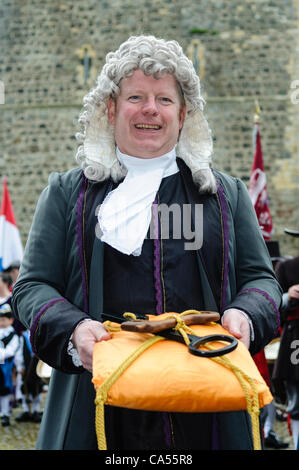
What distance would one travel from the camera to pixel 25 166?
598 inches

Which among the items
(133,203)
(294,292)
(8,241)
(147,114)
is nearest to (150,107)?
(147,114)

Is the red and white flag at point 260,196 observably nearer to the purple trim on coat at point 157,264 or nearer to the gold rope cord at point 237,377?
the purple trim on coat at point 157,264

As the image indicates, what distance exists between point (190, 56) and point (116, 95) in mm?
12901

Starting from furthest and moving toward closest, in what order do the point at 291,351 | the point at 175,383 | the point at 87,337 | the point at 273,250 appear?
the point at 273,250
the point at 291,351
the point at 87,337
the point at 175,383

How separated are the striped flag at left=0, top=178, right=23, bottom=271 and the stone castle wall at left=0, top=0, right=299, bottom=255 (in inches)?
267

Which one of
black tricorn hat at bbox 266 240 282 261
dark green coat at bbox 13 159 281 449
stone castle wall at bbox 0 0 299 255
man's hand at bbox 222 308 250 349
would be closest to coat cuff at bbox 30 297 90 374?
dark green coat at bbox 13 159 281 449

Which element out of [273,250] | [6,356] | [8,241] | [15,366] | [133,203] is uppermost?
[133,203]

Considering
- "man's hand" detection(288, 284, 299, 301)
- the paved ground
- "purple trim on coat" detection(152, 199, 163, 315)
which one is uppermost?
"purple trim on coat" detection(152, 199, 163, 315)

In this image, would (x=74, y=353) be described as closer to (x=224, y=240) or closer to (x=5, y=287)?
(x=224, y=240)

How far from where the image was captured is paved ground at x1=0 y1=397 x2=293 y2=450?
567 cm

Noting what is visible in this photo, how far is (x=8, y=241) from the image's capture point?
26.6 feet

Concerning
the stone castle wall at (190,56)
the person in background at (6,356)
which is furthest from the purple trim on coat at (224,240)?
the stone castle wall at (190,56)

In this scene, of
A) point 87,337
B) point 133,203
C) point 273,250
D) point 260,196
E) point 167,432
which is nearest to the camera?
point 87,337

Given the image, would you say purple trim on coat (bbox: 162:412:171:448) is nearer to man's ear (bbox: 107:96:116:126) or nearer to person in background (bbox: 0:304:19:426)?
man's ear (bbox: 107:96:116:126)
